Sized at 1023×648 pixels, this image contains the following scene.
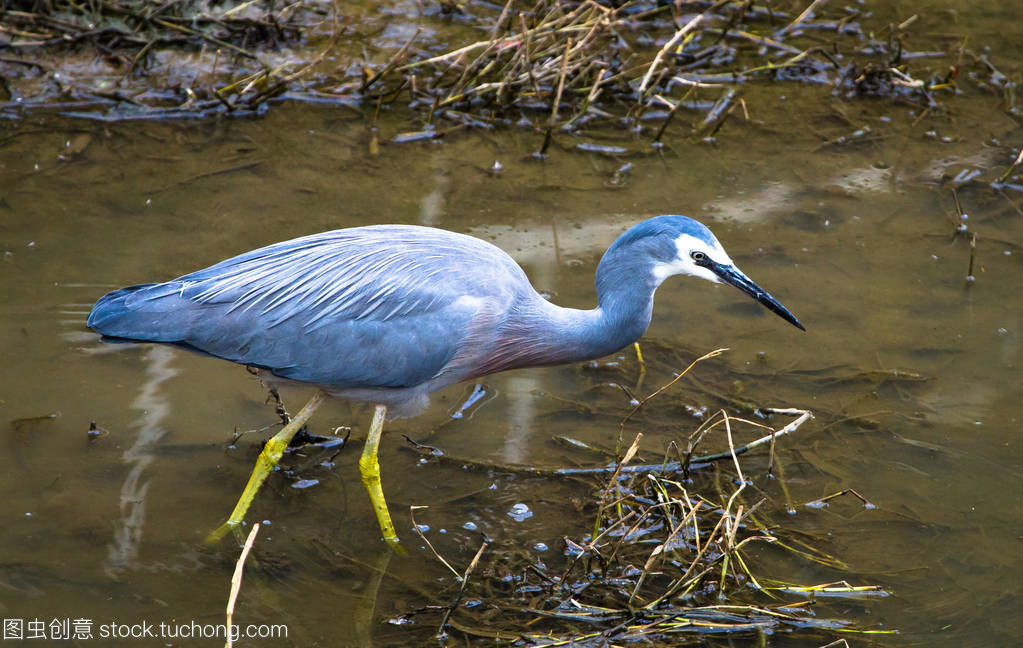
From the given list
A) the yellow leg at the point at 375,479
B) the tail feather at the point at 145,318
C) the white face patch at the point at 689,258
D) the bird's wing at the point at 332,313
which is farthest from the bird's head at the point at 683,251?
the tail feather at the point at 145,318

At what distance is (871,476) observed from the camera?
4609 mm

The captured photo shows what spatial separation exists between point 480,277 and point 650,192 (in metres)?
2.58

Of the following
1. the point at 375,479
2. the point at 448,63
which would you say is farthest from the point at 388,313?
the point at 448,63

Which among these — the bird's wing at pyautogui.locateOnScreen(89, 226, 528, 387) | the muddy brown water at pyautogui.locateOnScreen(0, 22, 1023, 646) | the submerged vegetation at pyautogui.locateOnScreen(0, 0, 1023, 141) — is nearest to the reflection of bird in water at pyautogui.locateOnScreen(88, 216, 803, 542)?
the bird's wing at pyautogui.locateOnScreen(89, 226, 528, 387)

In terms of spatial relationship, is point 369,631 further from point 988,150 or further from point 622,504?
point 988,150

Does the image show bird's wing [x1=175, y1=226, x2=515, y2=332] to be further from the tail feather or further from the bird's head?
the bird's head

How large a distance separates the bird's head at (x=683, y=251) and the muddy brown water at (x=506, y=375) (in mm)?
1012

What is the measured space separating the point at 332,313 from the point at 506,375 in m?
1.34

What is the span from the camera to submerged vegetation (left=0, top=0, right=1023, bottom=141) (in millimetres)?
6848

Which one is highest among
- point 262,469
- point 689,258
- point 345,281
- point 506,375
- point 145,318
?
point 689,258

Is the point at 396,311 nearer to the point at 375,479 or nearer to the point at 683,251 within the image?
the point at 375,479

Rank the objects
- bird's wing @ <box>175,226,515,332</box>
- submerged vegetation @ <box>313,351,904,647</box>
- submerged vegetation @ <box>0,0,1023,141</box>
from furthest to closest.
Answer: submerged vegetation @ <box>0,0,1023,141</box> → bird's wing @ <box>175,226,515,332</box> → submerged vegetation @ <box>313,351,904,647</box>

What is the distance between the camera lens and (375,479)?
419 centimetres

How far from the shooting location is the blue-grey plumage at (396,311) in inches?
160
